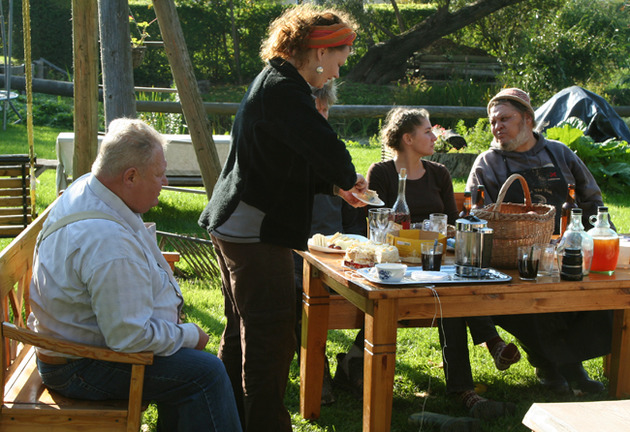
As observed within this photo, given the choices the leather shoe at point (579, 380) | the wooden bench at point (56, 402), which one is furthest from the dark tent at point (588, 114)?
the wooden bench at point (56, 402)

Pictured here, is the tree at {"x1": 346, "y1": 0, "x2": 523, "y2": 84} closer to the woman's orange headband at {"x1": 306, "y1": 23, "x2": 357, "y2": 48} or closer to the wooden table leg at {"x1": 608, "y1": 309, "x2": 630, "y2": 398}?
the wooden table leg at {"x1": 608, "y1": 309, "x2": 630, "y2": 398}

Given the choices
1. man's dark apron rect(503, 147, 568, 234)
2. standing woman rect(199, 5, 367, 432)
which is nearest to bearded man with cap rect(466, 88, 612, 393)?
man's dark apron rect(503, 147, 568, 234)

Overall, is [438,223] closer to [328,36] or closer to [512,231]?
[512,231]

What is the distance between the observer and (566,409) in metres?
1.86

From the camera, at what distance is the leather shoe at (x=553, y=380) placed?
149 inches

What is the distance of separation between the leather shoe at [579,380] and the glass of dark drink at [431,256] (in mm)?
1424

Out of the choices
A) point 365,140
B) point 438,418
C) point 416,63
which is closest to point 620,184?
point 365,140

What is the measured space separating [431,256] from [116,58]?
2742mm

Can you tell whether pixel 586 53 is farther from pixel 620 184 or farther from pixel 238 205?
pixel 238 205

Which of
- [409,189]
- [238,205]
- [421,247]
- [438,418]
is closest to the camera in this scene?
[238,205]

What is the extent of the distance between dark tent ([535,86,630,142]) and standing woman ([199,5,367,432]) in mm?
7251

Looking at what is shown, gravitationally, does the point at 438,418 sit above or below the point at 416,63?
below

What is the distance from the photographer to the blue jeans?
7.72ft

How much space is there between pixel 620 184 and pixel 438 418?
665 centimetres
